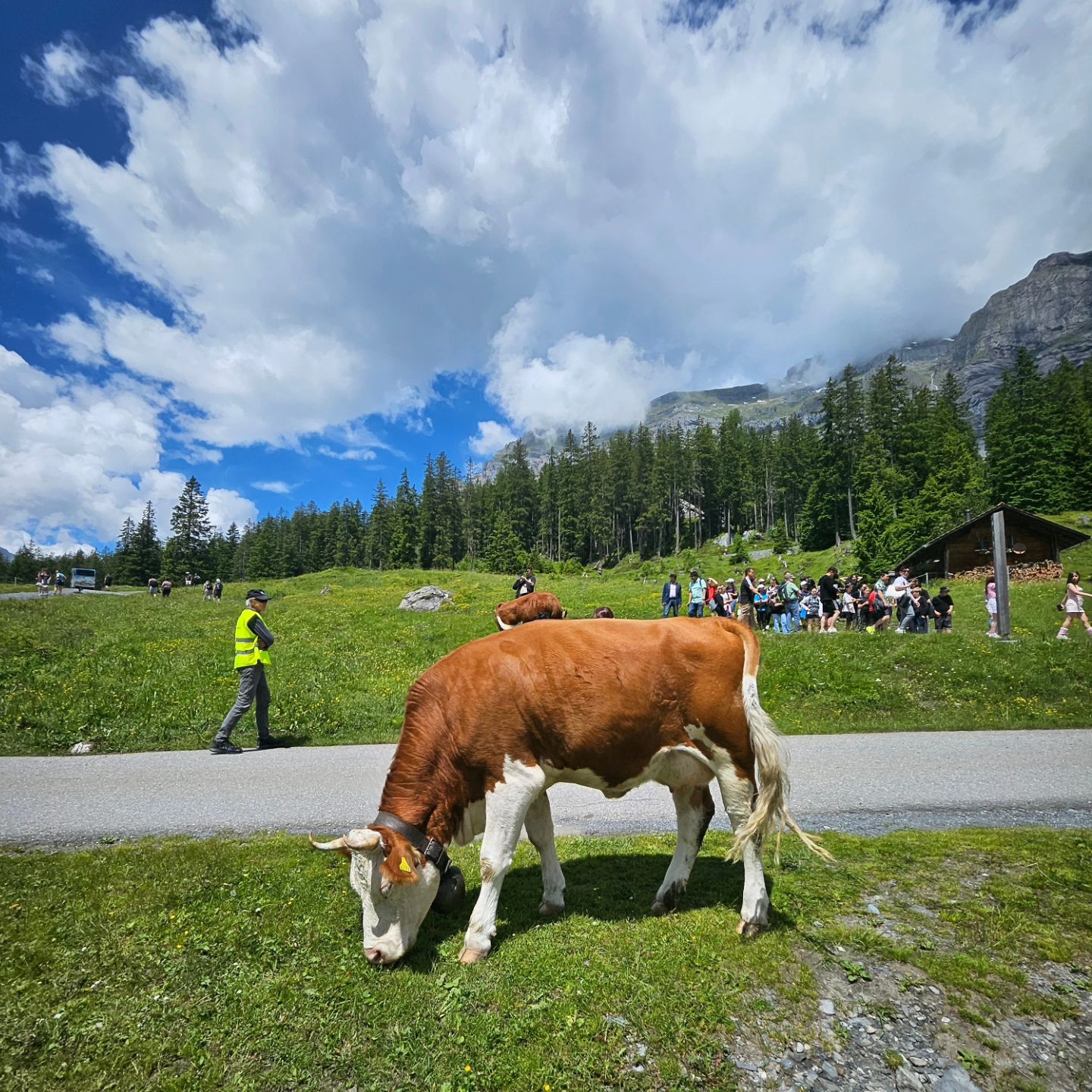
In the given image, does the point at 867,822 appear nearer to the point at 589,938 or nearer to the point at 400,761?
the point at 589,938

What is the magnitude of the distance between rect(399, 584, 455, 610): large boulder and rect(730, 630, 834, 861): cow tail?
2902 cm

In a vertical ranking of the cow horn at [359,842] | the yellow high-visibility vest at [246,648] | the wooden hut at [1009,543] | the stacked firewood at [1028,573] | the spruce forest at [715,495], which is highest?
the spruce forest at [715,495]

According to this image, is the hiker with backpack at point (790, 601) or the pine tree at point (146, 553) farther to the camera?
the pine tree at point (146, 553)

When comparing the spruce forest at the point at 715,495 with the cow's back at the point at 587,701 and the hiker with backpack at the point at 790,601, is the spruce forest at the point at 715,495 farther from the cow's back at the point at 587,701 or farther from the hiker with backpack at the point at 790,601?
the cow's back at the point at 587,701

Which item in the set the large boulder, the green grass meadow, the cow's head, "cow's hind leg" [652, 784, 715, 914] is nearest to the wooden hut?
the large boulder

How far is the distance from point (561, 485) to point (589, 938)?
94.4 m

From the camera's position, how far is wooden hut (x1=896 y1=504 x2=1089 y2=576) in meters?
39.4

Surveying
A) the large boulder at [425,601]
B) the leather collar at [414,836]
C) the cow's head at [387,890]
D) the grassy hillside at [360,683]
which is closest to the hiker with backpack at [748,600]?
the grassy hillside at [360,683]

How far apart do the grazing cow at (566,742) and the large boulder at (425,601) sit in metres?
28.4

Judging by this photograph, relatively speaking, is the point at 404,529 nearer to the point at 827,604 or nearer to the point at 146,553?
the point at 146,553

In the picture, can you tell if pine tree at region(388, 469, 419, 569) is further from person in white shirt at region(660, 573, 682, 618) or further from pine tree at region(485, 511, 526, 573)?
person in white shirt at region(660, 573, 682, 618)

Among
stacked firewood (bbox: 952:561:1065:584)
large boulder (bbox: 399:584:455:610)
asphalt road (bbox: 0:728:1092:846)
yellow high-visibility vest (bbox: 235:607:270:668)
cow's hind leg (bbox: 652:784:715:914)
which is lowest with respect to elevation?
asphalt road (bbox: 0:728:1092:846)

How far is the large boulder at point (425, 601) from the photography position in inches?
1300

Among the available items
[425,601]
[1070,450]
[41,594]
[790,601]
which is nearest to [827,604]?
[790,601]
